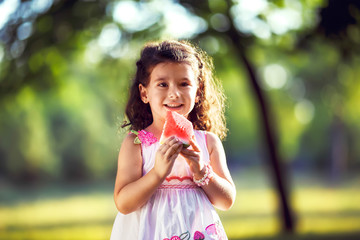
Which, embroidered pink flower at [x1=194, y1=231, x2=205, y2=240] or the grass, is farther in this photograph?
the grass

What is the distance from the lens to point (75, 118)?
31.2 meters

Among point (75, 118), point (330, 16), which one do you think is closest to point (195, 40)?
point (330, 16)

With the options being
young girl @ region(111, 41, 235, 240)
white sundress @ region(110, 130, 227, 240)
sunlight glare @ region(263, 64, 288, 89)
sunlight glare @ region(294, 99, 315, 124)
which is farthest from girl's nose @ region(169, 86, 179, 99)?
sunlight glare @ region(294, 99, 315, 124)

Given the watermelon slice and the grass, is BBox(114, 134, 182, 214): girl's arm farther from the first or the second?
the grass

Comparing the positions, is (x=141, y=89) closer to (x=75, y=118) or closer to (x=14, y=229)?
(x=14, y=229)

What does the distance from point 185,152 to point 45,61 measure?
7.36 m

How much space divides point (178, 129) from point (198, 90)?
2.09ft

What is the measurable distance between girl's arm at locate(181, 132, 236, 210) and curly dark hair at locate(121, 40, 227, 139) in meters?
0.26

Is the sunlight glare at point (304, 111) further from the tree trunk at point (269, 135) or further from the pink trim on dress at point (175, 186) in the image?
the pink trim on dress at point (175, 186)

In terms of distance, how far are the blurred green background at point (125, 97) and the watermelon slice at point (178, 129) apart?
76cm

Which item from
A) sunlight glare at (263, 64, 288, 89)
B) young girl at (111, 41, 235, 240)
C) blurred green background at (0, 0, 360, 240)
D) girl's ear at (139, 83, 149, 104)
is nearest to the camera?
young girl at (111, 41, 235, 240)

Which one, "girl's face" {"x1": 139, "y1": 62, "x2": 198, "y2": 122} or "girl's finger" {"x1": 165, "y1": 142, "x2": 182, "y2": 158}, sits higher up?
"girl's face" {"x1": 139, "y1": 62, "x2": 198, "y2": 122}

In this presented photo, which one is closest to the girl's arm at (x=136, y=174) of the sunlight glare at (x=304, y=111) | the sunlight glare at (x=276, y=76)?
the sunlight glare at (x=276, y=76)

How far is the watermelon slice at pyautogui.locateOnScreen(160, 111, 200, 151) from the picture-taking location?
2.34m
